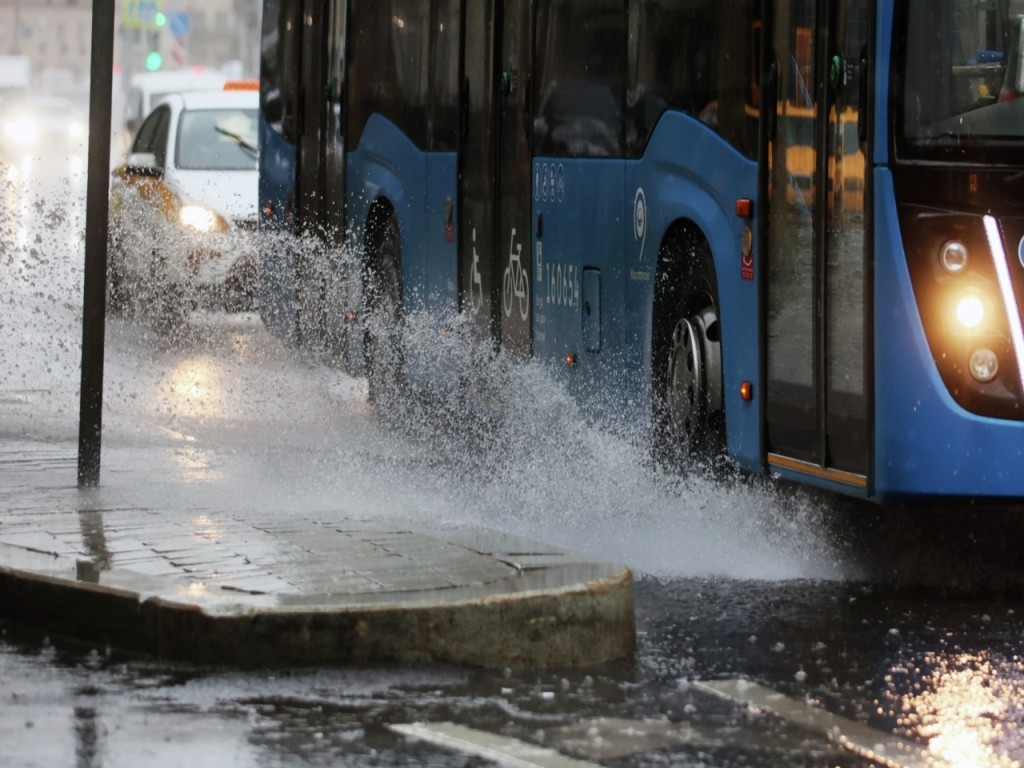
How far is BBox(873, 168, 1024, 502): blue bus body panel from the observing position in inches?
291

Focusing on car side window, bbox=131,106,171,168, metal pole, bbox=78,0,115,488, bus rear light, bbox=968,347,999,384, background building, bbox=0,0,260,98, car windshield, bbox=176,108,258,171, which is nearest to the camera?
bus rear light, bbox=968,347,999,384

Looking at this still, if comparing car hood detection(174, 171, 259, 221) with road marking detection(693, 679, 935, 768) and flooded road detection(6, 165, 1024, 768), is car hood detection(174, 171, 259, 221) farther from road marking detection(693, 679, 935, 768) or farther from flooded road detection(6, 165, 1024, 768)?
road marking detection(693, 679, 935, 768)

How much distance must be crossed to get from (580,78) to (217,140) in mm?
10545

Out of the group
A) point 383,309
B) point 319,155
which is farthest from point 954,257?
point 319,155

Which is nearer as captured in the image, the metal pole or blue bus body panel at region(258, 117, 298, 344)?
the metal pole

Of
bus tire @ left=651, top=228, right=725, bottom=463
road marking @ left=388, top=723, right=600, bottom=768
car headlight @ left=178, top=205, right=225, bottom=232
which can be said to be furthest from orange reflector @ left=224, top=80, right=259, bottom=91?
road marking @ left=388, top=723, right=600, bottom=768

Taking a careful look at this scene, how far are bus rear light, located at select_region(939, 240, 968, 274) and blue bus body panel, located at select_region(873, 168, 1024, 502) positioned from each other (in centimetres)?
13

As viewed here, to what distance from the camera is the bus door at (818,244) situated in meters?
7.64

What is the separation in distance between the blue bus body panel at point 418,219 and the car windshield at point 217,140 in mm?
6185

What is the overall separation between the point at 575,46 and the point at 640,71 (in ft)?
2.90

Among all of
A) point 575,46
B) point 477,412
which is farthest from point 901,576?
point 477,412

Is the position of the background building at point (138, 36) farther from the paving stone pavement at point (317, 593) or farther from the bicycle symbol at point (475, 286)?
the paving stone pavement at point (317, 593)

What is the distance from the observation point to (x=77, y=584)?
661 cm

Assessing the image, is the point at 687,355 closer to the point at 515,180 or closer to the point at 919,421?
the point at 919,421
